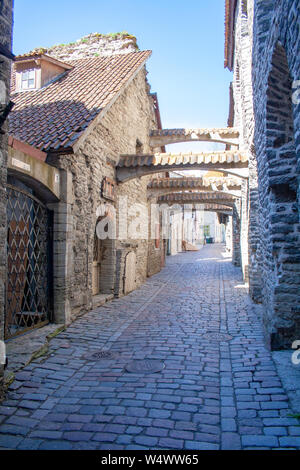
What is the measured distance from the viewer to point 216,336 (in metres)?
5.57

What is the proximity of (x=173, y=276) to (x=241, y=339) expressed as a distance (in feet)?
27.9

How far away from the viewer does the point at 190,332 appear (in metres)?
5.80

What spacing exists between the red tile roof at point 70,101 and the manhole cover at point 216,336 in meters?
3.82

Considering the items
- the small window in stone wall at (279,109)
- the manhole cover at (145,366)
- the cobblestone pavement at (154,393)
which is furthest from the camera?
the small window in stone wall at (279,109)

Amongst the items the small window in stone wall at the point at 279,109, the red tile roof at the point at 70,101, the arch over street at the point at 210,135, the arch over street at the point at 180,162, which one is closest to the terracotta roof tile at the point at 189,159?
the arch over street at the point at 180,162

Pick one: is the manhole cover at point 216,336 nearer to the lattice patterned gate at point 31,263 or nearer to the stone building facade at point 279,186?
the stone building facade at point 279,186

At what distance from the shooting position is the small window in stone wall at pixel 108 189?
831 cm

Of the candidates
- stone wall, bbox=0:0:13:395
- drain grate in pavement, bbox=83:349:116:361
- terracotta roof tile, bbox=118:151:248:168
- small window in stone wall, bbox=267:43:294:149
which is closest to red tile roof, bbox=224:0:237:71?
terracotta roof tile, bbox=118:151:248:168

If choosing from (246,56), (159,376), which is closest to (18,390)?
(159,376)

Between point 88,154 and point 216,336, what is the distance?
14.3 feet

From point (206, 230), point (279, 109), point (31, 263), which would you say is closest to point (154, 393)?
point (31, 263)

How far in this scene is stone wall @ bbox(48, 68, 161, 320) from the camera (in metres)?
6.68

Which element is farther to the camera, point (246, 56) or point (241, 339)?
point (246, 56)

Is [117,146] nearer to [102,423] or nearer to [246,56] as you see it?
[246,56]
